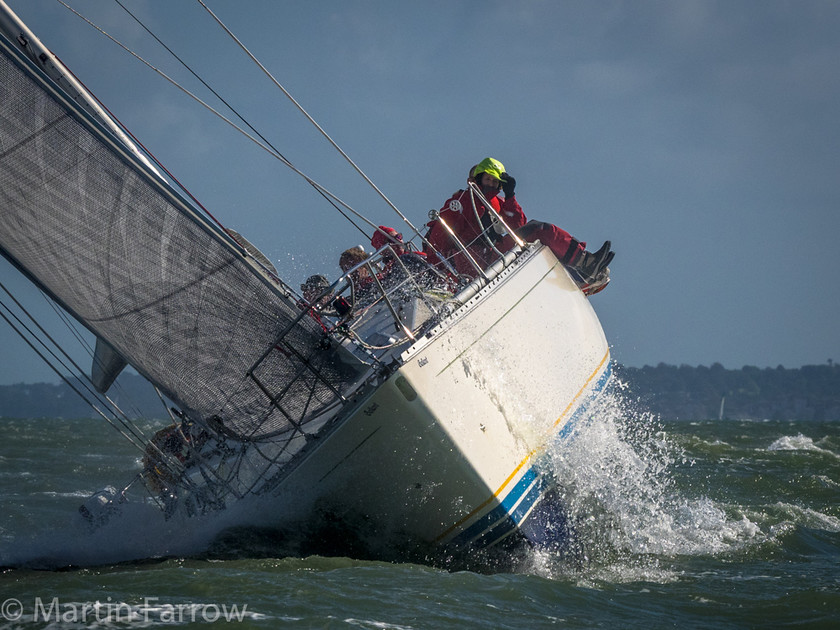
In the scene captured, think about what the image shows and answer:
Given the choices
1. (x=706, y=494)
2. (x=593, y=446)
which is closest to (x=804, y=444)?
(x=706, y=494)

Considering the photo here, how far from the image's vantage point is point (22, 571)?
458cm

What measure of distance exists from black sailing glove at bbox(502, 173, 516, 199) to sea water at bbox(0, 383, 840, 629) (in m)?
1.74

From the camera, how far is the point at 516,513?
191 inches

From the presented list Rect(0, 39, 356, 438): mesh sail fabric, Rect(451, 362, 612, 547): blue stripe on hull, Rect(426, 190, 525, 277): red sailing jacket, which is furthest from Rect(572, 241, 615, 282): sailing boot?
Rect(0, 39, 356, 438): mesh sail fabric

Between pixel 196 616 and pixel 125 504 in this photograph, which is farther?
pixel 125 504

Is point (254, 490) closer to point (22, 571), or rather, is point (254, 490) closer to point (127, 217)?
point (22, 571)

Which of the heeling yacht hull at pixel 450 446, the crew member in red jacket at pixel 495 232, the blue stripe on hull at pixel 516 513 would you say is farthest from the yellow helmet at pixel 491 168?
the blue stripe on hull at pixel 516 513

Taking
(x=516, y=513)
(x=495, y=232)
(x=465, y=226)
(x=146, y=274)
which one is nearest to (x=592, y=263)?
(x=495, y=232)

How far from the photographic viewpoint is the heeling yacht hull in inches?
174

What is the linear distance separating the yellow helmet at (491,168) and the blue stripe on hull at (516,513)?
2.48 metres

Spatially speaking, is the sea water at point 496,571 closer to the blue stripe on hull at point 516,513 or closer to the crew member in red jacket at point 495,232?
the blue stripe on hull at point 516,513

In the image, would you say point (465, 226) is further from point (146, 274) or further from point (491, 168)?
point (146, 274)

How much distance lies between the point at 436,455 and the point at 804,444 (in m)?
15.0

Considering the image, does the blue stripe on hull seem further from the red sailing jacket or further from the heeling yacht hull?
the red sailing jacket
